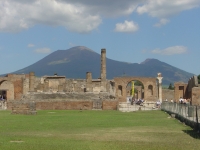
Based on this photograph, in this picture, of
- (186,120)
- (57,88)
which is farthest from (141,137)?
(57,88)

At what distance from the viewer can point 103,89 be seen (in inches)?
2261

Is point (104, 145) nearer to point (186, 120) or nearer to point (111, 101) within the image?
point (186, 120)

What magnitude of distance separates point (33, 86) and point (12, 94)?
9621mm

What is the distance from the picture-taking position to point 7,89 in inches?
2628

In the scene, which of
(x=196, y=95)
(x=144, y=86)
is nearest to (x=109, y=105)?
(x=196, y=95)

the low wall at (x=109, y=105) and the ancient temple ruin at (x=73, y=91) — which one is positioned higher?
the ancient temple ruin at (x=73, y=91)

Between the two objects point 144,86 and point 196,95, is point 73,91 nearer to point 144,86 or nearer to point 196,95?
point 144,86

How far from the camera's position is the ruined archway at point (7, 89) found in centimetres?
6437

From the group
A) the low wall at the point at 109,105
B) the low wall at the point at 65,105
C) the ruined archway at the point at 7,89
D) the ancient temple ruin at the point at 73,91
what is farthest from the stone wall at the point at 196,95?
the ruined archway at the point at 7,89

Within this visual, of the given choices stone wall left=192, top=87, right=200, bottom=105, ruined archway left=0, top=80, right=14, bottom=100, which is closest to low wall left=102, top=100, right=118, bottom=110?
stone wall left=192, top=87, right=200, bottom=105

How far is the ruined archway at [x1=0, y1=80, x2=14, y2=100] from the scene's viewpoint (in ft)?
211

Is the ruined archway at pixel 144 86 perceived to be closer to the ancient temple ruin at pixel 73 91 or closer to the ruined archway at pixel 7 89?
the ancient temple ruin at pixel 73 91

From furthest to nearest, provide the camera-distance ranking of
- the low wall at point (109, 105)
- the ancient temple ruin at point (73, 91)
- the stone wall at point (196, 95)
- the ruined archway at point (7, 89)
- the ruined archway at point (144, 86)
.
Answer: the ruined archway at point (144, 86) < the ruined archway at point (7, 89) < the stone wall at point (196, 95) < the ancient temple ruin at point (73, 91) < the low wall at point (109, 105)

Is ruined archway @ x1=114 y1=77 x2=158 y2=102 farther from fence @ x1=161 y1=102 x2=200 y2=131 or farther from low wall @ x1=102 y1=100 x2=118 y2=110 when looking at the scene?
fence @ x1=161 y1=102 x2=200 y2=131
